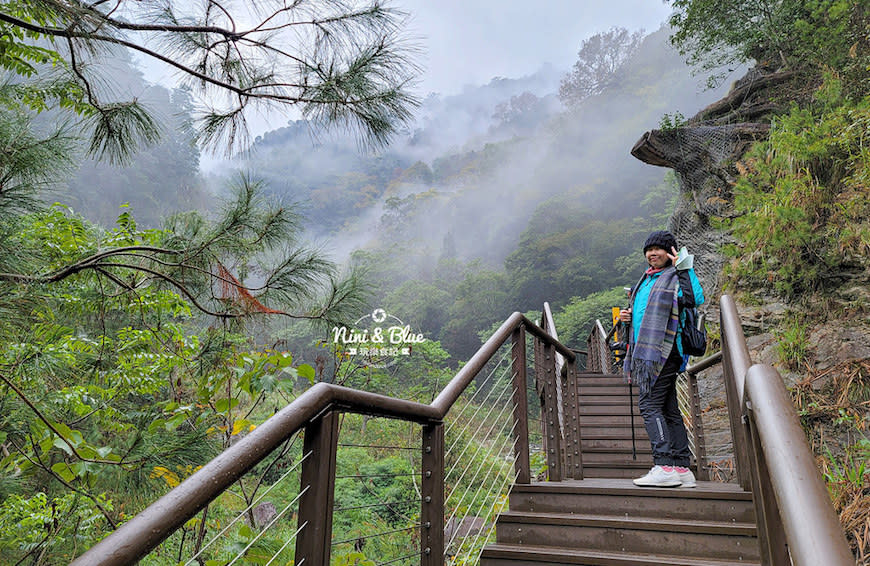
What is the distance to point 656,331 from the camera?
2547 mm

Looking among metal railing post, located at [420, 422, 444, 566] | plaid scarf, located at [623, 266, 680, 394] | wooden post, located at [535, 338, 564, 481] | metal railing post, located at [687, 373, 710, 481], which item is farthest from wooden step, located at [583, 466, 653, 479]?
metal railing post, located at [420, 422, 444, 566]

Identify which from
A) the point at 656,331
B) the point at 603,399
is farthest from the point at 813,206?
the point at 656,331

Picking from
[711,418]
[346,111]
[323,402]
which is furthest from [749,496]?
[711,418]

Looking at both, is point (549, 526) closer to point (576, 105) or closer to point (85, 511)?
point (85, 511)

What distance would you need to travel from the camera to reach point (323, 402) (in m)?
1.04

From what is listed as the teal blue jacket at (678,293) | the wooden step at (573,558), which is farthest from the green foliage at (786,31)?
the wooden step at (573,558)

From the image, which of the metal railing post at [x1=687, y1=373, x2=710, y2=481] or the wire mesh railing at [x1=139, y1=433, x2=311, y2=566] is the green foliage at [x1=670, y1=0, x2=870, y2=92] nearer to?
the metal railing post at [x1=687, y1=373, x2=710, y2=481]

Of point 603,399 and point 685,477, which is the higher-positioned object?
point 603,399

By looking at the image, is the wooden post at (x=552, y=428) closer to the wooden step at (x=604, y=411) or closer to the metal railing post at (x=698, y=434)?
the metal railing post at (x=698, y=434)

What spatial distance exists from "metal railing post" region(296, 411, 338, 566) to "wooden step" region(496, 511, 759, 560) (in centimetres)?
155

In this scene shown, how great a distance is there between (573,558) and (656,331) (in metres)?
1.16

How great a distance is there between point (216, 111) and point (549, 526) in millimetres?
2811

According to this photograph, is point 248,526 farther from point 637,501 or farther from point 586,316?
point 586,316

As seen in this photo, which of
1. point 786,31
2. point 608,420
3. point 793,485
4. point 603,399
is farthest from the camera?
point 786,31
